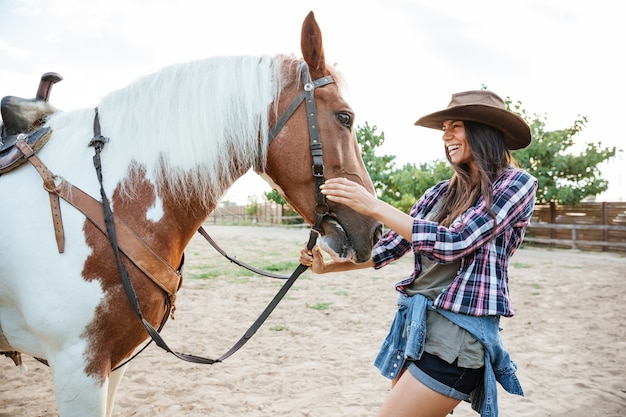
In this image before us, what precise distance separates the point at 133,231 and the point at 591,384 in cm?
436

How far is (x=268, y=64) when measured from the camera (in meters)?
1.88

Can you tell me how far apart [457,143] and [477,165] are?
18cm

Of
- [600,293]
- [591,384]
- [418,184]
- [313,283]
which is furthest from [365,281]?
[418,184]

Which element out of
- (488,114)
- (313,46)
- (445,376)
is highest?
(313,46)

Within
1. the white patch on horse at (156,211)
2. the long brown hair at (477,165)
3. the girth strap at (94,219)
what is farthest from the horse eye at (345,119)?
the girth strap at (94,219)

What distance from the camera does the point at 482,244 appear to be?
1.64m

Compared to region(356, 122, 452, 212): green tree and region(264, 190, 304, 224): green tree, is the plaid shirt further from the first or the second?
region(264, 190, 304, 224): green tree

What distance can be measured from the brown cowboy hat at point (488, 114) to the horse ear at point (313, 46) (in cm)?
57

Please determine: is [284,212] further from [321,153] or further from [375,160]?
[321,153]

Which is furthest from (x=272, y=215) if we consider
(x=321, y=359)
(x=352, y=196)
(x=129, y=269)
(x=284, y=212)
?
(x=352, y=196)

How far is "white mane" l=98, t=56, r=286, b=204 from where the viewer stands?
1.77 metres

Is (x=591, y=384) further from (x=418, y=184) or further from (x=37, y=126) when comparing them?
(x=418, y=184)

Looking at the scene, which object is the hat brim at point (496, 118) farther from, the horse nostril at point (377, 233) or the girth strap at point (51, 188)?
the girth strap at point (51, 188)

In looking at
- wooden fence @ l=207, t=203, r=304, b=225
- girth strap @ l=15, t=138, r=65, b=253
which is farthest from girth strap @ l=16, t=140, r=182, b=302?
wooden fence @ l=207, t=203, r=304, b=225
